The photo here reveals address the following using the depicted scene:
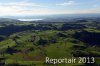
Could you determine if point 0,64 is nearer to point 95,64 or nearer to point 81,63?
point 81,63

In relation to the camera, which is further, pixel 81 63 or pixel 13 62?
pixel 13 62

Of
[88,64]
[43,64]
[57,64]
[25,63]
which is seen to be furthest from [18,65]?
[88,64]

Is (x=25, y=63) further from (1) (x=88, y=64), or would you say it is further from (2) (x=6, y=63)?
(1) (x=88, y=64)

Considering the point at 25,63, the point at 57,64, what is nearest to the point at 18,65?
the point at 25,63

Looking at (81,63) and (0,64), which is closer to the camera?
(81,63)

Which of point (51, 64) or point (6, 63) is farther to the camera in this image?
point (6, 63)

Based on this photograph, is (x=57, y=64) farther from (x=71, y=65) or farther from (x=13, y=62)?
(x=13, y=62)

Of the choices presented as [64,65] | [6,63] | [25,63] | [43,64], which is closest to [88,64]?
[64,65]
